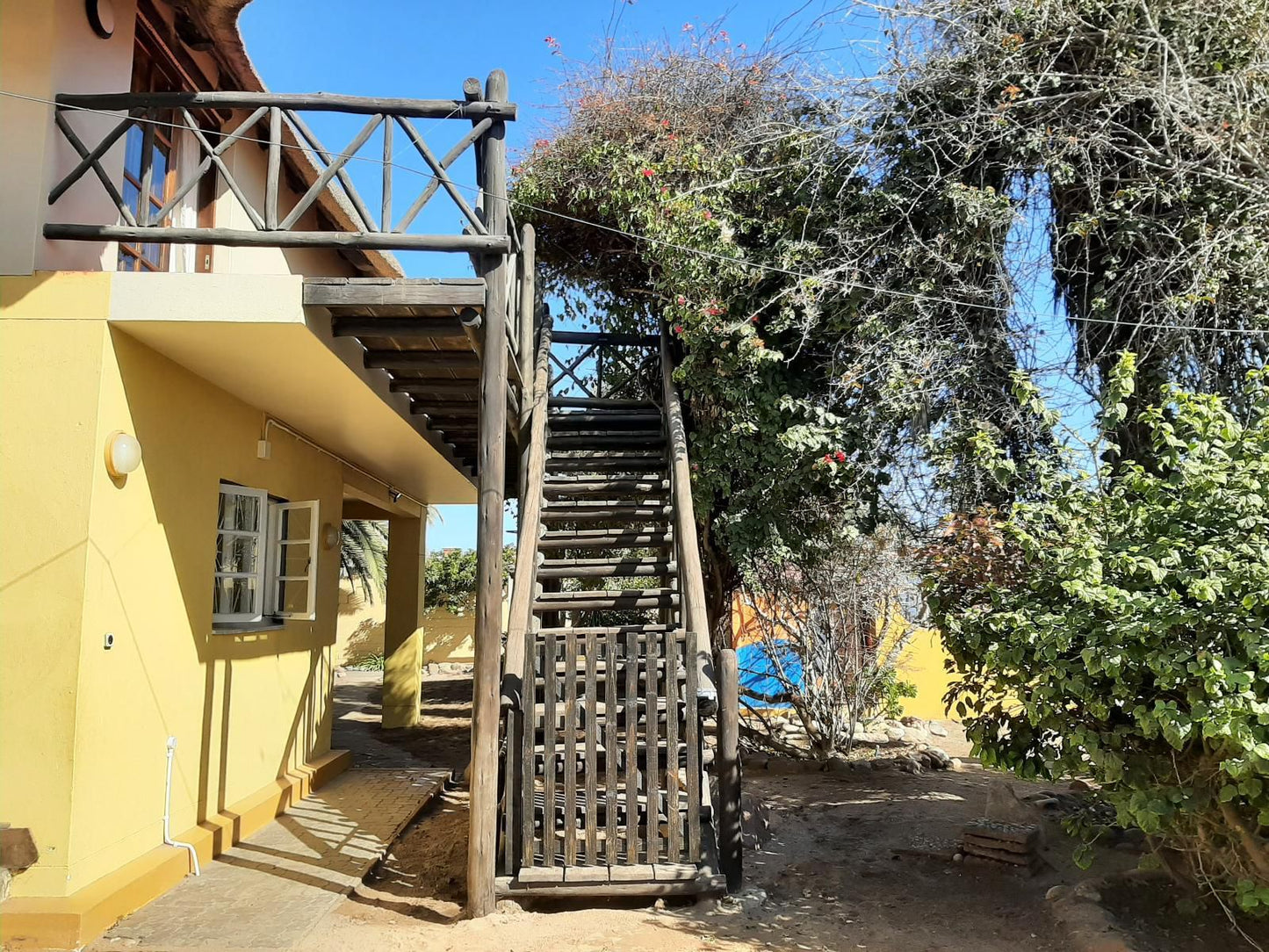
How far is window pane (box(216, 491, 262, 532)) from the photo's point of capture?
6.73 meters

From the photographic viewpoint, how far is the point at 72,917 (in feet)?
13.9

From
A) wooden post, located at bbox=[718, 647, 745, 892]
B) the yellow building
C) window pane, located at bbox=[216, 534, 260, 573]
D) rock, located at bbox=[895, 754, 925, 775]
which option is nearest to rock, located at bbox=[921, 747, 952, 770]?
rock, located at bbox=[895, 754, 925, 775]

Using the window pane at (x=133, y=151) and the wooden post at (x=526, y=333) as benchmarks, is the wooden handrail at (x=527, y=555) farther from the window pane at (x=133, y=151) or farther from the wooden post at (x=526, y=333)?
the window pane at (x=133, y=151)

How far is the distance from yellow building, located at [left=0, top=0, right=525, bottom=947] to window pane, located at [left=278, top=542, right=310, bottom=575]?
67 centimetres

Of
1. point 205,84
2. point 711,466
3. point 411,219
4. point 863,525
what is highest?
point 205,84

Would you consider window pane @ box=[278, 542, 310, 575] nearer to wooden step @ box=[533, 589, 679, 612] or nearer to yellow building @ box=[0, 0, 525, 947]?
yellow building @ box=[0, 0, 525, 947]

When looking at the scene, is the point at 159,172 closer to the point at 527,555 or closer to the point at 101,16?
the point at 101,16

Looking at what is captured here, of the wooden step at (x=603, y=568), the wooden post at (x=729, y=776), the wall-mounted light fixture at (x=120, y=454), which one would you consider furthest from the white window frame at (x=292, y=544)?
the wooden post at (x=729, y=776)

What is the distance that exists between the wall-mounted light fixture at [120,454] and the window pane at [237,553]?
1747mm

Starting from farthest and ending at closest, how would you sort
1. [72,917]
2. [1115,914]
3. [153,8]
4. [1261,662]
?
[153,8] < [1115,914] < [72,917] < [1261,662]

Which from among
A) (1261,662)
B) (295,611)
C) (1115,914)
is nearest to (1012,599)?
(1261,662)

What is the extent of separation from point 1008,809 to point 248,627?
5702 millimetres

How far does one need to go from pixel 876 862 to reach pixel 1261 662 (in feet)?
10.8

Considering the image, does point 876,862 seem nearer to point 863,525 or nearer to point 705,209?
point 863,525
